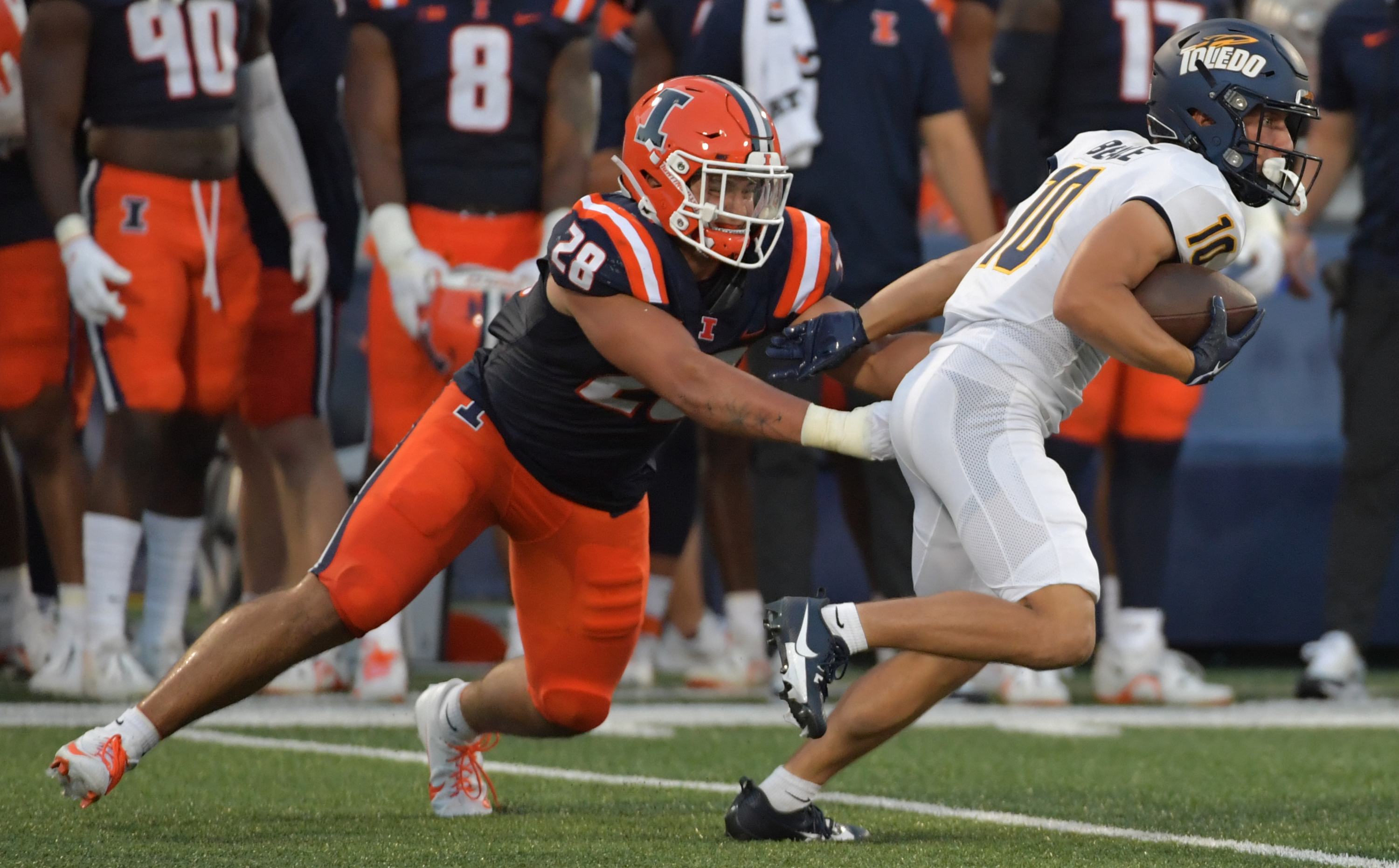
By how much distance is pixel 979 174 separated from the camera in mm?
5055

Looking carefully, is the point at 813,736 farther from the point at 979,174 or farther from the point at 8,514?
the point at 8,514

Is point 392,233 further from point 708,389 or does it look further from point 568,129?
point 708,389

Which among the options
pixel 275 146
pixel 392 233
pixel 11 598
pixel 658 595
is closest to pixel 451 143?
pixel 392 233

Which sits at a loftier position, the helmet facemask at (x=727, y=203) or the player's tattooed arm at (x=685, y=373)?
the helmet facemask at (x=727, y=203)

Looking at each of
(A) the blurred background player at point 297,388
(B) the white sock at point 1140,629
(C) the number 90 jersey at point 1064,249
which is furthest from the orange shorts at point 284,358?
(C) the number 90 jersey at point 1064,249

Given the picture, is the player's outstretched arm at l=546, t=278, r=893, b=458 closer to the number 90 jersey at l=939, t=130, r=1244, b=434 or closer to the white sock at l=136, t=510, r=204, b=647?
the number 90 jersey at l=939, t=130, r=1244, b=434

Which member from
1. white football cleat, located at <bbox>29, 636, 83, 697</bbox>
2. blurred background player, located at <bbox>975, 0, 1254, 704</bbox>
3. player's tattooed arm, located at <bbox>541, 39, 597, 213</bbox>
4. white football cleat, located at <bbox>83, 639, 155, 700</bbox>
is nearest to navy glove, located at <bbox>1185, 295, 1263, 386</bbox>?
blurred background player, located at <bbox>975, 0, 1254, 704</bbox>

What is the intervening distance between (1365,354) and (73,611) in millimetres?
3341

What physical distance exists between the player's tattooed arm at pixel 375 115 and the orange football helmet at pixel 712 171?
6.02ft

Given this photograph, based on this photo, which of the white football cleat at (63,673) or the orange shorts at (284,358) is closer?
the white football cleat at (63,673)

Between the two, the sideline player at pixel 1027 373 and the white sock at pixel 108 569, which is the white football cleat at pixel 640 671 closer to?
the white sock at pixel 108 569

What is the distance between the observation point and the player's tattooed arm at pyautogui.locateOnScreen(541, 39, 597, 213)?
493 cm

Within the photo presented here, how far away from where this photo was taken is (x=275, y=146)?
5012 mm

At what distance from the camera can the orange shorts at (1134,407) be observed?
16.4 feet
